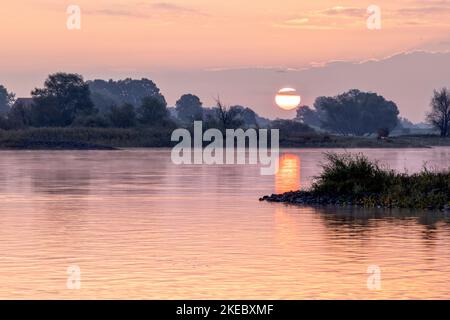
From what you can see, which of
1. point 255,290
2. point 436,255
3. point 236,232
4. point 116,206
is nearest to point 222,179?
point 116,206

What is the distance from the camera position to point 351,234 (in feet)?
85.1

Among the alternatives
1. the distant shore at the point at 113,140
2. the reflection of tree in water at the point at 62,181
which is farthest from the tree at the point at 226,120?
the reflection of tree in water at the point at 62,181

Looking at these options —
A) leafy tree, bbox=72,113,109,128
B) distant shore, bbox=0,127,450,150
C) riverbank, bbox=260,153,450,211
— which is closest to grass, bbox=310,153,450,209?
riverbank, bbox=260,153,450,211

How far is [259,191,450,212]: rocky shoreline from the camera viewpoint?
34.7 metres

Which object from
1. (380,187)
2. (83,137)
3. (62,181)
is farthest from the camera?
(83,137)

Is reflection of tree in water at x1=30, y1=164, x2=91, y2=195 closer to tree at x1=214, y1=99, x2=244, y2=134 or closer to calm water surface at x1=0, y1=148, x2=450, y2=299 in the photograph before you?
calm water surface at x1=0, y1=148, x2=450, y2=299

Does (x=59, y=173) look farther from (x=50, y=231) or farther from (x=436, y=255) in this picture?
(x=436, y=255)

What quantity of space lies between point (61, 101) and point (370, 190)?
14570 cm

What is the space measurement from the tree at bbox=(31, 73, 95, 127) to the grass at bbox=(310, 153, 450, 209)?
137264 mm

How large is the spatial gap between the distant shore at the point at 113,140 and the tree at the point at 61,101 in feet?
63.8

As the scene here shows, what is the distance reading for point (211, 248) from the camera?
22.9m

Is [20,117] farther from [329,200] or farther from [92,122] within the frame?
[329,200]

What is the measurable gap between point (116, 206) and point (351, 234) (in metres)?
11.3

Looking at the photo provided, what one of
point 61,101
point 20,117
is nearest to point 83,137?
point 20,117
